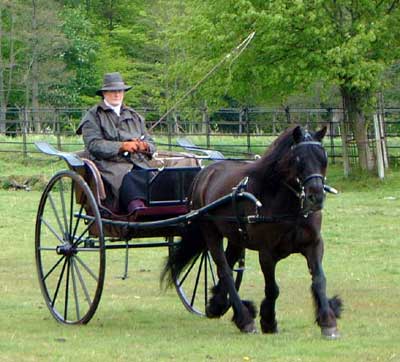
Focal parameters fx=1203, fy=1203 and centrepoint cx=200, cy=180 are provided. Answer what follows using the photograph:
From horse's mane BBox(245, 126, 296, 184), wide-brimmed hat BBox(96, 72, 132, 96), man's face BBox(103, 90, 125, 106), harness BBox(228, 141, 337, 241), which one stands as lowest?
harness BBox(228, 141, 337, 241)

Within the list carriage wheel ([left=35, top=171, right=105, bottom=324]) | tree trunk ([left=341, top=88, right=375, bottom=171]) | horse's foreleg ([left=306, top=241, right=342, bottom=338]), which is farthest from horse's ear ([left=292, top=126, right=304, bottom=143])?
tree trunk ([left=341, top=88, right=375, bottom=171])

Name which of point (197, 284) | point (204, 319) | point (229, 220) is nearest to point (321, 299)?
point (229, 220)

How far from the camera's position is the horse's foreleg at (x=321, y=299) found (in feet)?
29.5

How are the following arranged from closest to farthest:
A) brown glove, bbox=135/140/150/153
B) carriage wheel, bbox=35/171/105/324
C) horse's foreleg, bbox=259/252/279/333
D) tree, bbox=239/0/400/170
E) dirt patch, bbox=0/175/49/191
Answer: horse's foreleg, bbox=259/252/279/333
carriage wheel, bbox=35/171/105/324
brown glove, bbox=135/140/150/153
tree, bbox=239/0/400/170
dirt patch, bbox=0/175/49/191

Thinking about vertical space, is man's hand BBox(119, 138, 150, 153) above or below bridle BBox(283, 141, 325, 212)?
above

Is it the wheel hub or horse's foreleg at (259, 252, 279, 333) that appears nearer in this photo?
horse's foreleg at (259, 252, 279, 333)

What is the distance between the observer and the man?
10.5 metres

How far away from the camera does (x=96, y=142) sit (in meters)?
10.6

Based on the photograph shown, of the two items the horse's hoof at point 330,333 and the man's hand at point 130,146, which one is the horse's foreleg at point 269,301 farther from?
the man's hand at point 130,146

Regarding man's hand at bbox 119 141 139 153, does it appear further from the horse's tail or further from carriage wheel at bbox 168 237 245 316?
carriage wheel at bbox 168 237 245 316

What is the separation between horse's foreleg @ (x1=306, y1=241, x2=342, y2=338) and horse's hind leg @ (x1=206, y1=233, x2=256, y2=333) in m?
0.70

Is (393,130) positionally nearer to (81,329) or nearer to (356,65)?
(356,65)

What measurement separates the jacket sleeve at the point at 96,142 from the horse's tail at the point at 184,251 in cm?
94

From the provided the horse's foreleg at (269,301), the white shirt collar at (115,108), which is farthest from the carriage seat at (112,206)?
the horse's foreleg at (269,301)
